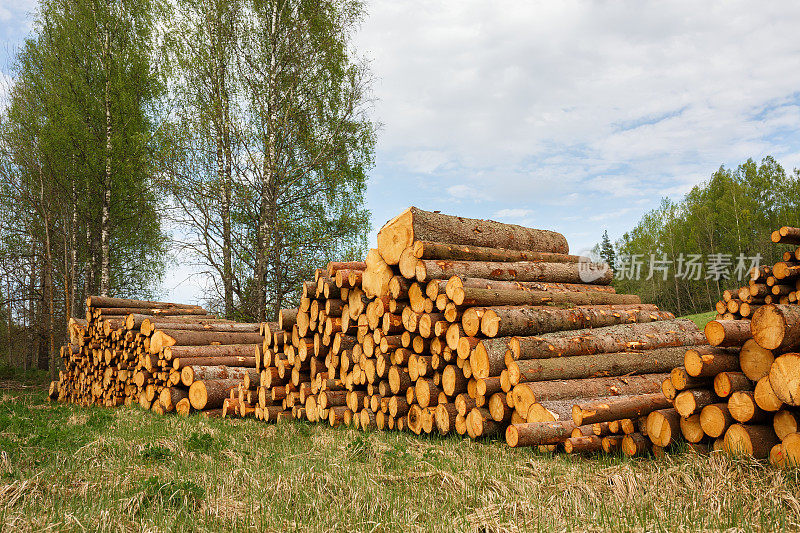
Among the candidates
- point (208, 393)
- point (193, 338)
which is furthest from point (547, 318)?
point (193, 338)

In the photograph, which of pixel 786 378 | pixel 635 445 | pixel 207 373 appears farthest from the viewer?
pixel 207 373

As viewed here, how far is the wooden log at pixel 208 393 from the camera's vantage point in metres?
8.82

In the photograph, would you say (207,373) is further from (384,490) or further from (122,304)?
(384,490)

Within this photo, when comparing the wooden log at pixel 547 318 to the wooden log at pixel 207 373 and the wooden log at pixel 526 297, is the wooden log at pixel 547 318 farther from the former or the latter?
the wooden log at pixel 207 373

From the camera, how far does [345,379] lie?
712 cm

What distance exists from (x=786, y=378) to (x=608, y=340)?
8.71ft

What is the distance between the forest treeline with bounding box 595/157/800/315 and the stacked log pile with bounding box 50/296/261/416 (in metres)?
33.8

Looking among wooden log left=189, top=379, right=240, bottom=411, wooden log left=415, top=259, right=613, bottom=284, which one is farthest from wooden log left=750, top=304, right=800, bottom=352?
wooden log left=189, top=379, right=240, bottom=411

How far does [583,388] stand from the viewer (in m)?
5.64

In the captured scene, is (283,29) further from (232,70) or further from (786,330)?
(786,330)

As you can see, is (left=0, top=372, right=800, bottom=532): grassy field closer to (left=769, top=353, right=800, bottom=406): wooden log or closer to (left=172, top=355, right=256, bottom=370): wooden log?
(left=769, top=353, right=800, bottom=406): wooden log

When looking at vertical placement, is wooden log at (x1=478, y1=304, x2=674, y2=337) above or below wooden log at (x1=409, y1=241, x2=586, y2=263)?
below

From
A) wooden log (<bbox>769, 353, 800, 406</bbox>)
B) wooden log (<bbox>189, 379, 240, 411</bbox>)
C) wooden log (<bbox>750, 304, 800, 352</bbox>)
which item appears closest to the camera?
wooden log (<bbox>769, 353, 800, 406</bbox>)

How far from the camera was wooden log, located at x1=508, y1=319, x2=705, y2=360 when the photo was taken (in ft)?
18.8
